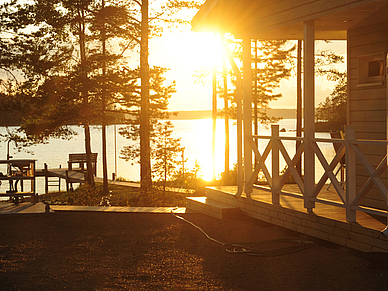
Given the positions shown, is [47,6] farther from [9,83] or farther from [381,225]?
[381,225]

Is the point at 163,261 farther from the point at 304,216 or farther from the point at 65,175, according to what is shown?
the point at 65,175

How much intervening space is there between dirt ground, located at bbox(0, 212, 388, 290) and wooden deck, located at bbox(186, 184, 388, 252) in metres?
0.17

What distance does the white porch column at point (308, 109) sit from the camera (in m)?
5.69

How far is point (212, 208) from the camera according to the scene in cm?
755

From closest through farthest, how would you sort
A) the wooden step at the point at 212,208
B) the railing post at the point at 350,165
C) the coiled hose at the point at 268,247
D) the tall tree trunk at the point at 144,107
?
the railing post at the point at 350,165, the coiled hose at the point at 268,247, the wooden step at the point at 212,208, the tall tree trunk at the point at 144,107

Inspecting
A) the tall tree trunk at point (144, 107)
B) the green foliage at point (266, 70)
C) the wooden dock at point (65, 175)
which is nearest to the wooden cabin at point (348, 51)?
the tall tree trunk at point (144, 107)

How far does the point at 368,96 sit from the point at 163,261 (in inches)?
151

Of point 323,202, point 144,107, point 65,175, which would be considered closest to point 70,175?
point 65,175

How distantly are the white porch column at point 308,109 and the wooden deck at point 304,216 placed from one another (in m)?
0.27

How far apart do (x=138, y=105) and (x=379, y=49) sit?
1365 centimetres

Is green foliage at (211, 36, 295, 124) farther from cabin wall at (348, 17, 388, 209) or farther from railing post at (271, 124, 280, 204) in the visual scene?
railing post at (271, 124, 280, 204)

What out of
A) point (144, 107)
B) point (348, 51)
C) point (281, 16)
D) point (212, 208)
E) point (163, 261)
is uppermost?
point (281, 16)

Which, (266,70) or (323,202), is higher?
(266,70)

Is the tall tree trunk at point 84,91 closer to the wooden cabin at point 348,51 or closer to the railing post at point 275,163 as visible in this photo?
the wooden cabin at point 348,51
